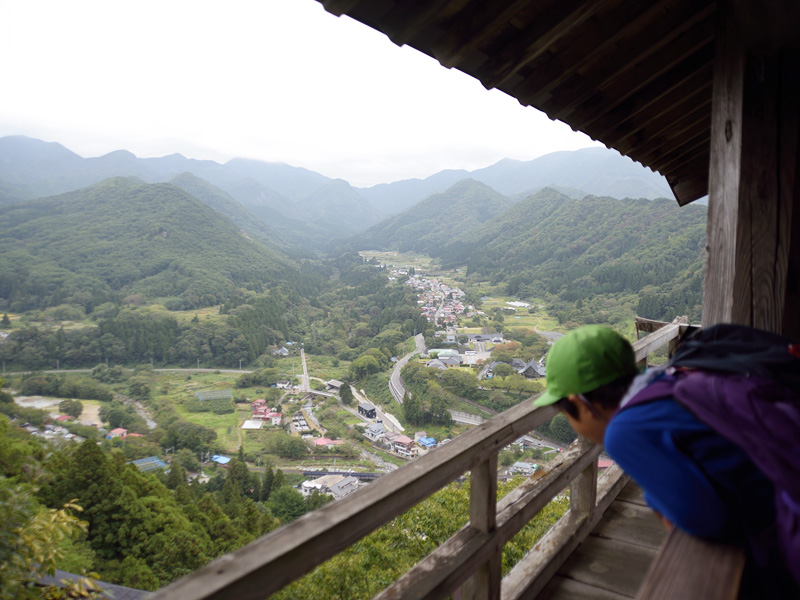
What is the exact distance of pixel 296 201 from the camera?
19938 cm

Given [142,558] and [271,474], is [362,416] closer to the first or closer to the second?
[271,474]

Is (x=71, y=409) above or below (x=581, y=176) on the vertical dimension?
below

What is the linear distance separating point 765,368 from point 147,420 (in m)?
42.5

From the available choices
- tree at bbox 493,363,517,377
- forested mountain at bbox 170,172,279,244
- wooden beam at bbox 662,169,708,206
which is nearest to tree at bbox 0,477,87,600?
wooden beam at bbox 662,169,708,206

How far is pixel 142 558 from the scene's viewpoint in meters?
18.4

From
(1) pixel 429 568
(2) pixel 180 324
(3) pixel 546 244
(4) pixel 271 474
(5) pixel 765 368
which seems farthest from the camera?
(3) pixel 546 244

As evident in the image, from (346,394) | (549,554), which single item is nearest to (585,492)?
(549,554)

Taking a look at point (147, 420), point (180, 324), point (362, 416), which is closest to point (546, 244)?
point (362, 416)

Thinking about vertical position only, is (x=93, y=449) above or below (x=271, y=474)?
above

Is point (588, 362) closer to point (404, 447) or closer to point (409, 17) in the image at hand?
point (409, 17)

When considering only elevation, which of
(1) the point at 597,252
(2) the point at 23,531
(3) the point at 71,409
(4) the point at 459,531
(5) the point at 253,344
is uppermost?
(4) the point at 459,531

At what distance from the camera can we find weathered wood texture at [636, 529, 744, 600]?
0.67m

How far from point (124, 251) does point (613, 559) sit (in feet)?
275

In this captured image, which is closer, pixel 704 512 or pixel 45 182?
pixel 704 512
